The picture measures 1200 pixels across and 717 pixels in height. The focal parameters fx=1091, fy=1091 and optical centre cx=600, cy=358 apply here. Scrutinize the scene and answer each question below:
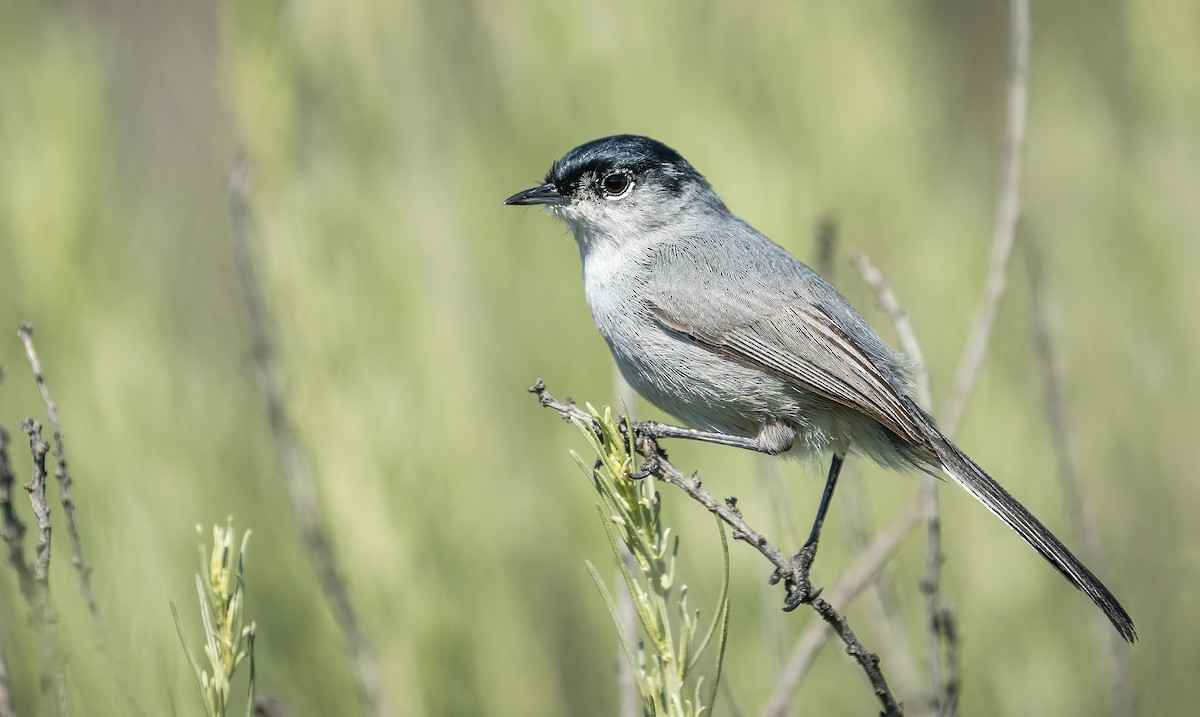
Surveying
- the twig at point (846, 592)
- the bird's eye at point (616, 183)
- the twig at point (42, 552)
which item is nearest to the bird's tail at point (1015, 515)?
the twig at point (846, 592)

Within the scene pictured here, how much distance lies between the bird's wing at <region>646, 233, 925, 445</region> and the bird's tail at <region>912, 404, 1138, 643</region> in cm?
4

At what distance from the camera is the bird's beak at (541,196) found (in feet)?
5.63

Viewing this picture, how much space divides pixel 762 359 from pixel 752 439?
128 mm

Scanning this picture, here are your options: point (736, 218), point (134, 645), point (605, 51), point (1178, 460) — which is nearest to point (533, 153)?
point (605, 51)

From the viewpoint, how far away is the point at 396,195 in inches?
81.9

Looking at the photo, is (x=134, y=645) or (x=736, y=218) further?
(x=736, y=218)

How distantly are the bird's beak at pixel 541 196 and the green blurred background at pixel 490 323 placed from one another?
1.05 ft

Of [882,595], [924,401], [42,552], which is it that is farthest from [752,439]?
[42,552]

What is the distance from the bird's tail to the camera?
1252 mm

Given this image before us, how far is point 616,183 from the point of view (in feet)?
5.96

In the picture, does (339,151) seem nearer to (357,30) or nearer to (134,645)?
(357,30)

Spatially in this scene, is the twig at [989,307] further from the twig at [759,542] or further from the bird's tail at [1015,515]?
the twig at [759,542]

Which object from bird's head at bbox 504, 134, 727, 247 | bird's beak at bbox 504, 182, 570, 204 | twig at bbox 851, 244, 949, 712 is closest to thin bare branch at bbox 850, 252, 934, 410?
twig at bbox 851, 244, 949, 712

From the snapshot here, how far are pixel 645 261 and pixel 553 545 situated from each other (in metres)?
0.75
